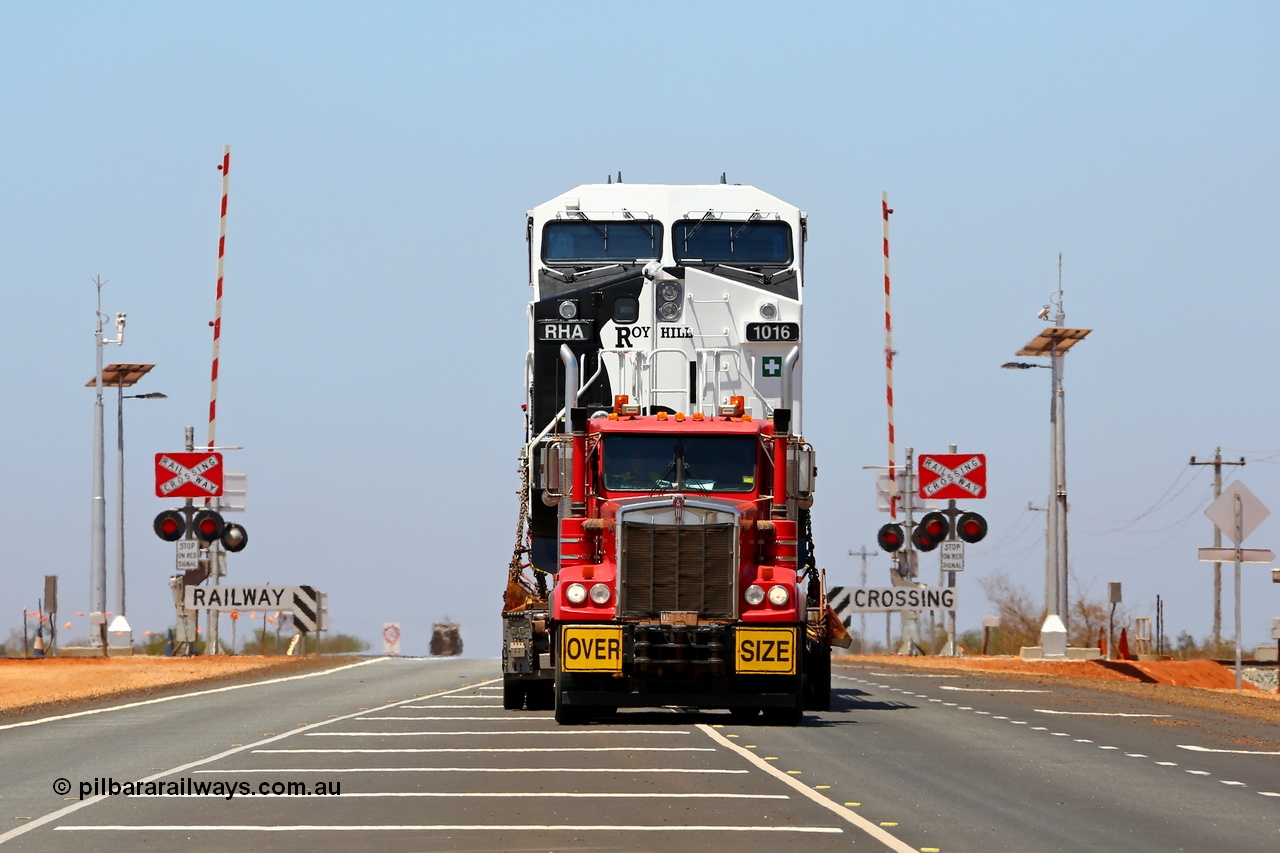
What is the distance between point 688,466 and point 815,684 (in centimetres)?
414

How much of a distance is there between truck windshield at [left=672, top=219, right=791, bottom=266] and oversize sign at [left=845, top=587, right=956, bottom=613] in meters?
17.2

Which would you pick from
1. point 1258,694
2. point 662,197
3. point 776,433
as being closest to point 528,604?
point 776,433

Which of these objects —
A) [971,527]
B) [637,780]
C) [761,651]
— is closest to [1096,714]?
[761,651]

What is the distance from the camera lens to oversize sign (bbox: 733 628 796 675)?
21.9m

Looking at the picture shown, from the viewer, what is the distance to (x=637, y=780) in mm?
16547

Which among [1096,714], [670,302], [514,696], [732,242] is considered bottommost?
[1096,714]

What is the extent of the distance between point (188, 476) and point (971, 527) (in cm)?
1677

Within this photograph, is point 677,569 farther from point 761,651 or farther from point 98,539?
point 98,539

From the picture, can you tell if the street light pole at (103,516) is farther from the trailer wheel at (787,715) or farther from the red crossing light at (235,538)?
the trailer wheel at (787,715)

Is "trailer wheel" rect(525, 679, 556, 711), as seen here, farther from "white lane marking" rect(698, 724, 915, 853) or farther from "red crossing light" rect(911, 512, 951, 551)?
"red crossing light" rect(911, 512, 951, 551)

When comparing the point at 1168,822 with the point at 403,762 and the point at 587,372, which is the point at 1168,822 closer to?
the point at 403,762

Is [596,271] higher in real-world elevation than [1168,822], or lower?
higher

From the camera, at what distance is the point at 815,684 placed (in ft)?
82.5

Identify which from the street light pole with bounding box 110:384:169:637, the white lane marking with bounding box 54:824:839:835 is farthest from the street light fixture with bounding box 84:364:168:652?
the white lane marking with bounding box 54:824:839:835
